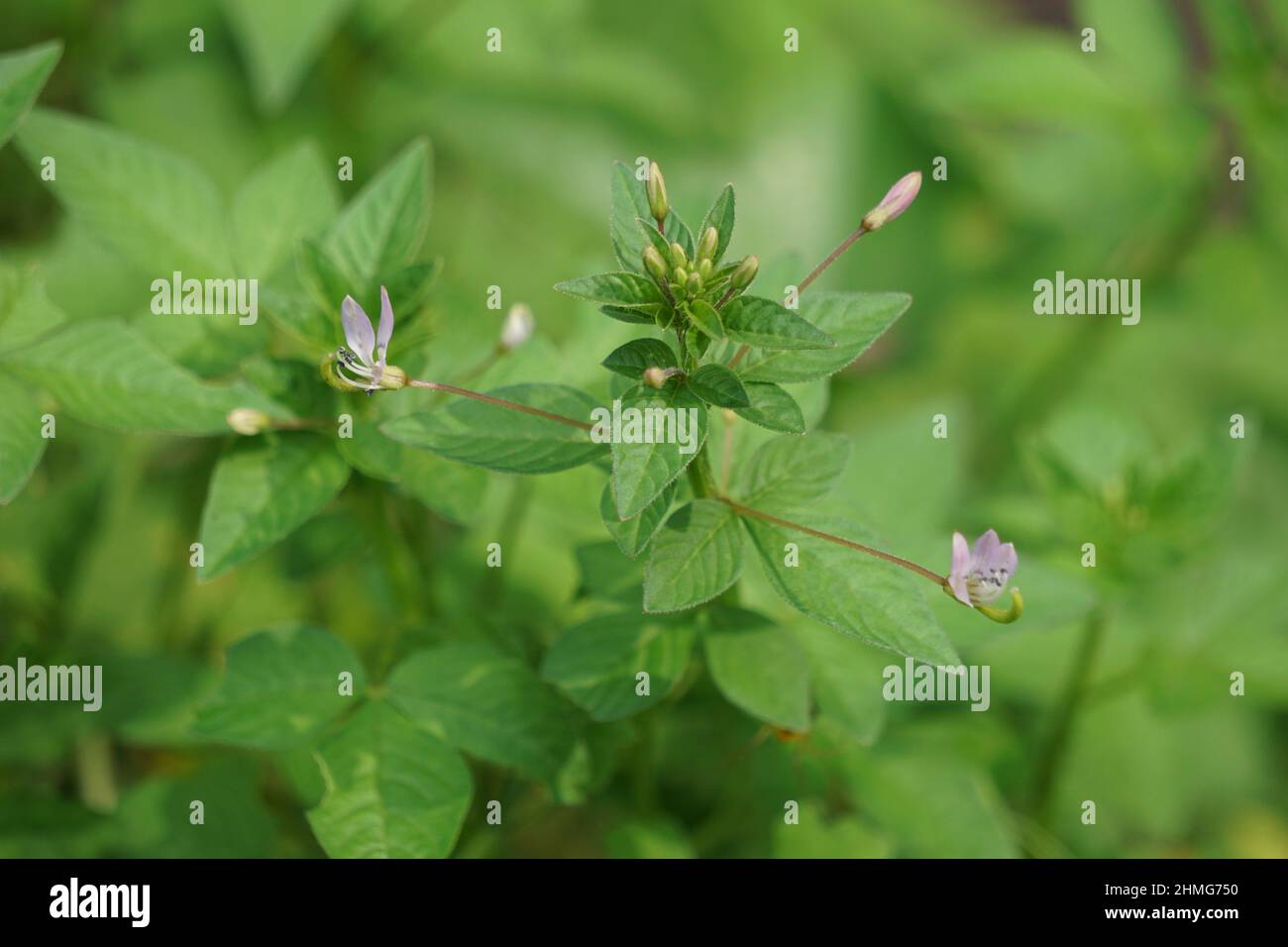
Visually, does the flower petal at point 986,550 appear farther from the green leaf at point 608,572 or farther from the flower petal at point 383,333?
the flower petal at point 383,333

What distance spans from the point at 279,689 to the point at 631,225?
831 mm

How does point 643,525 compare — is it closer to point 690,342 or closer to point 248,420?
point 690,342

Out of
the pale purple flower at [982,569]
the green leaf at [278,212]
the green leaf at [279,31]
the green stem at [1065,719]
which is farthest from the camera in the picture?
the green leaf at [279,31]

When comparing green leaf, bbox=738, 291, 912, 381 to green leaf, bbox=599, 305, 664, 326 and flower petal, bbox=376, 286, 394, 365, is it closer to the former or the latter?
green leaf, bbox=599, 305, 664, 326

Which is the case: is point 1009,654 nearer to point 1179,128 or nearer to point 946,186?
point 1179,128

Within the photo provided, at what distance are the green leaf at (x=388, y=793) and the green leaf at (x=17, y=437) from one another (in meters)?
0.53

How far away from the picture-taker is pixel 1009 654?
2666mm

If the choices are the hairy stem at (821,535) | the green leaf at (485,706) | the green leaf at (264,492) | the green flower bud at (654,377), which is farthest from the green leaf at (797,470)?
the green leaf at (264,492)

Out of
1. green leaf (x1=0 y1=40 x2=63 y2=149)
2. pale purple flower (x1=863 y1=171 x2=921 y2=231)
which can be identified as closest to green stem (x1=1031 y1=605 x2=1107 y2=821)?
pale purple flower (x1=863 y1=171 x2=921 y2=231)

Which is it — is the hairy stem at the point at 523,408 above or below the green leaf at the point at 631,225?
below

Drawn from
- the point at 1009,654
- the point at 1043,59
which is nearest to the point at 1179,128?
the point at 1043,59

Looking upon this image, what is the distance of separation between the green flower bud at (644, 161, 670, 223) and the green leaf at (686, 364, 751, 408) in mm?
190

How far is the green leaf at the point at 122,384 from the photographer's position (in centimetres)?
155

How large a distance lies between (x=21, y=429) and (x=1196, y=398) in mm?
3685
